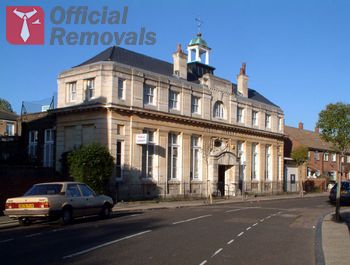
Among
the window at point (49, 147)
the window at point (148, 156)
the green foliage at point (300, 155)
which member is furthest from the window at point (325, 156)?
the window at point (49, 147)

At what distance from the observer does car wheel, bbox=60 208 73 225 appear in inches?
693

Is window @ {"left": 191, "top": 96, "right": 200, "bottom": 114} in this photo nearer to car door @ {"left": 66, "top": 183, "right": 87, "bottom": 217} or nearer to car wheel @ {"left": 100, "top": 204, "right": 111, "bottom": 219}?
car wheel @ {"left": 100, "top": 204, "right": 111, "bottom": 219}

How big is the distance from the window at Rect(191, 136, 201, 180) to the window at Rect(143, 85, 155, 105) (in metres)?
5.93

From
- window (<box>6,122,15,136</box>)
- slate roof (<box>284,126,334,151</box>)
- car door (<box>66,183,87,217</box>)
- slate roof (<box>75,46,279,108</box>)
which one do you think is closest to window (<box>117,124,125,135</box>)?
slate roof (<box>75,46,279,108</box>)

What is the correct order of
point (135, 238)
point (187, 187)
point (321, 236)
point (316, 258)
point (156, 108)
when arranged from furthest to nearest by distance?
point (187, 187) → point (156, 108) → point (321, 236) → point (135, 238) → point (316, 258)

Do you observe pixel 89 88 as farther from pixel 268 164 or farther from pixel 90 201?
pixel 268 164

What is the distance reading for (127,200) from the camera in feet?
105

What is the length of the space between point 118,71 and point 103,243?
66.9ft

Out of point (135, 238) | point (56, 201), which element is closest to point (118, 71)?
point (56, 201)

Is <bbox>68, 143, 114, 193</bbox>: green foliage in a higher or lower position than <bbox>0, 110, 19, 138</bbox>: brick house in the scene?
lower

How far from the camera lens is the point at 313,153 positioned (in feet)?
209

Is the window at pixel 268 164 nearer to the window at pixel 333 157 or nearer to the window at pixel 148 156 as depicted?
the window at pixel 148 156

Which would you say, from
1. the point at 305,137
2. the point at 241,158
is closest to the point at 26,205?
the point at 241,158

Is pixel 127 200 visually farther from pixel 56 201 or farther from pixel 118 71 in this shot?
pixel 56 201
